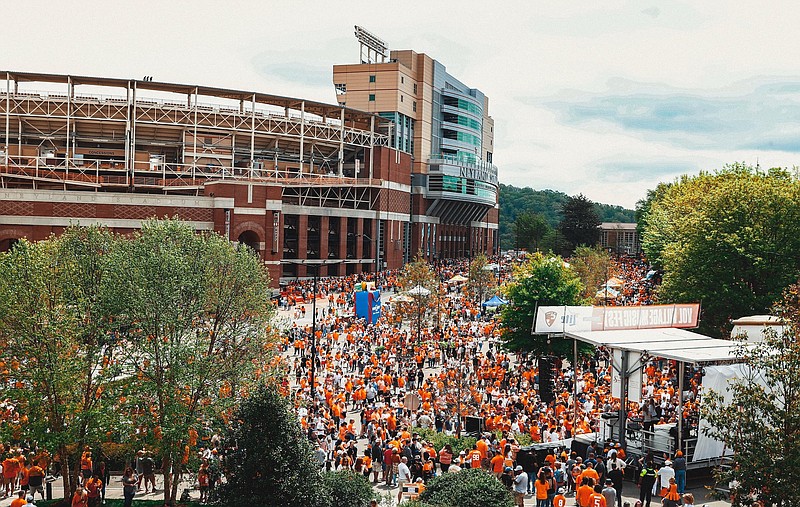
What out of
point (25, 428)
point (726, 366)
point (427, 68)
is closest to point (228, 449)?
point (25, 428)

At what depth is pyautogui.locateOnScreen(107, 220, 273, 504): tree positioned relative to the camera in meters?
20.5

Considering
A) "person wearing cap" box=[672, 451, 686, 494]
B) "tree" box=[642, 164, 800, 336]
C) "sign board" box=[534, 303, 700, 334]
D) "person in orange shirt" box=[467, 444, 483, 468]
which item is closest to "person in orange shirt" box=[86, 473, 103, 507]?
"person in orange shirt" box=[467, 444, 483, 468]

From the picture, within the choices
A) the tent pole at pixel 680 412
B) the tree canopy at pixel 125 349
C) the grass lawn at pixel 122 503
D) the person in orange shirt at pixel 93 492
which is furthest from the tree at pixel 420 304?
the person in orange shirt at pixel 93 492

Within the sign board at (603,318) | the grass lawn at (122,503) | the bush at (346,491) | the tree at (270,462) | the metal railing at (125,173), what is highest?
the metal railing at (125,173)

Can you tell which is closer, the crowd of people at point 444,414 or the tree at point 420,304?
the crowd of people at point 444,414

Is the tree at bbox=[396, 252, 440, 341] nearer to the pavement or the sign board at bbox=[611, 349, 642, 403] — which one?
the pavement

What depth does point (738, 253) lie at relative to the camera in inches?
1499

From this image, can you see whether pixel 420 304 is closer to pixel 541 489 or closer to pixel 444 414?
pixel 444 414

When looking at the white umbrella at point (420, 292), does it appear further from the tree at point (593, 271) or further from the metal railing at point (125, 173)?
the metal railing at point (125, 173)

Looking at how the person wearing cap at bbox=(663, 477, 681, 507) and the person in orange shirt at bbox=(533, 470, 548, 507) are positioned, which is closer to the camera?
the person wearing cap at bbox=(663, 477, 681, 507)

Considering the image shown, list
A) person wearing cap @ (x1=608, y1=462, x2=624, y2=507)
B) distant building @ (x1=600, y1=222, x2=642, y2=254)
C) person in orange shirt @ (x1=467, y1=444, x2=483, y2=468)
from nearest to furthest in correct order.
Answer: person wearing cap @ (x1=608, y1=462, x2=624, y2=507) < person in orange shirt @ (x1=467, y1=444, x2=483, y2=468) < distant building @ (x1=600, y1=222, x2=642, y2=254)

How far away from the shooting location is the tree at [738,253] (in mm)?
37531

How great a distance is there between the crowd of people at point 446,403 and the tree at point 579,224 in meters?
74.6

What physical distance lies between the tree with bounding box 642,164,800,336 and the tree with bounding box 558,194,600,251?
84635 mm
